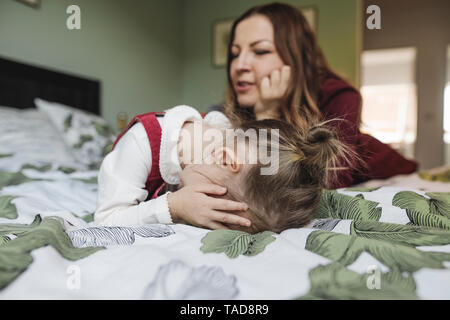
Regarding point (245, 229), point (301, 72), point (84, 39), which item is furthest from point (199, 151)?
point (84, 39)

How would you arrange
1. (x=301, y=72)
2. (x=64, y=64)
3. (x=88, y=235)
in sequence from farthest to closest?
(x=64, y=64), (x=301, y=72), (x=88, y=235)

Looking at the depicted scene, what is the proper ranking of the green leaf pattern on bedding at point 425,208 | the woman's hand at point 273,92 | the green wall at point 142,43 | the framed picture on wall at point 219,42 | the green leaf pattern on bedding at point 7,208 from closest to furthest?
1. the green leaf pattern on bedding at point 425,208
2. the green leaf pattern on bedding at point 7,208
3. the woman's hand at point 273,92
4. the green wall at point 142,43
5. the framed picture on wall at point 219,42

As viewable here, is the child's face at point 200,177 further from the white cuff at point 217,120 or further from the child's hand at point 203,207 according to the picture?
the white cuff at point 217,120

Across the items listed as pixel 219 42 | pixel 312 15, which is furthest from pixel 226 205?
pixel 219 42

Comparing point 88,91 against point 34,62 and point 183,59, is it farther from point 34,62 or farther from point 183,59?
point 183,59

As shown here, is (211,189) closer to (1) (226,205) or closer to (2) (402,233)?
(1) (226,205)

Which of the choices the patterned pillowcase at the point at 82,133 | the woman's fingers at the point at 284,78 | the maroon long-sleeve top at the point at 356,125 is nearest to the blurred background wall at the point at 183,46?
the maroon long-sleeve top at the point at 356,125

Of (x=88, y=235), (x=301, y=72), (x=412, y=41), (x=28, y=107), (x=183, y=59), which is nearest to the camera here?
(x=88, y=235)

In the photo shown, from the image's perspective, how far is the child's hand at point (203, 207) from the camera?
593mm

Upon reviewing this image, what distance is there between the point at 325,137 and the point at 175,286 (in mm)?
447

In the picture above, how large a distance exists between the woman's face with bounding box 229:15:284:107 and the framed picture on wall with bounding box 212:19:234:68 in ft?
7.53

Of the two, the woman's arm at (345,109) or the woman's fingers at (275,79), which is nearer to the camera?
the woman's arm at (345,109)

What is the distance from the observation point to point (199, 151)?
74cm

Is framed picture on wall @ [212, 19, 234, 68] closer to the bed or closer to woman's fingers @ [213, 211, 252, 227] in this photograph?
the bed
